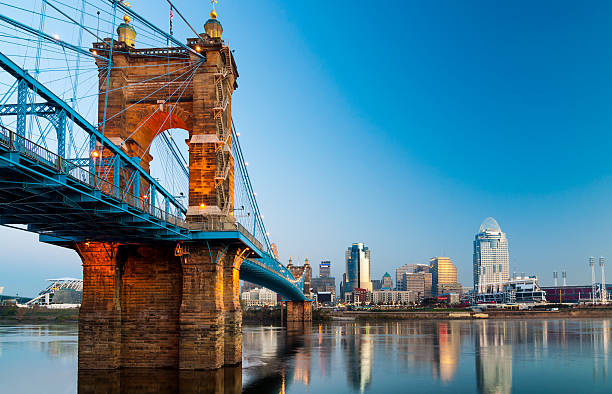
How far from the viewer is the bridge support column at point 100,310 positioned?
40625 mm

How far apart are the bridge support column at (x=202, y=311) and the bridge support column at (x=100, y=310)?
5658mm

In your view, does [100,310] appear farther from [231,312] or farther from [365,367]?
[365,367]

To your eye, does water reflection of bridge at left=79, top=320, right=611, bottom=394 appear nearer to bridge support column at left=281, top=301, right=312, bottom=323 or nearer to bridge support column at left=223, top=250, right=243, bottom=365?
bridge support column at left=223, top=250, right=243, bottom=365

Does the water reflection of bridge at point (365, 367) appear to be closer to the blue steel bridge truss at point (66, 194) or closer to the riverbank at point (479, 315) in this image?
the blue steel bridge truss at point (66, 194)

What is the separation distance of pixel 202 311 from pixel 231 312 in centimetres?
345

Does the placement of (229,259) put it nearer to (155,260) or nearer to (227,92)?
(155,260)

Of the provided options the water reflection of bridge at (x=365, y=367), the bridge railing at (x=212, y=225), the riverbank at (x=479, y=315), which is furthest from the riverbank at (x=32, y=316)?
the bridge railing at (x=212, y=225)

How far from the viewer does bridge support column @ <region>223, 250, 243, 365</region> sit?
4266 cm

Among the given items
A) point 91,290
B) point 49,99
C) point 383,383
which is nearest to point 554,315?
point 383,383

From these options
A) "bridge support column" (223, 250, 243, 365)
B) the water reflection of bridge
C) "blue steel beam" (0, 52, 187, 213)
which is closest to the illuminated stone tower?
"bridge support column" (223, 250, 243, 365)

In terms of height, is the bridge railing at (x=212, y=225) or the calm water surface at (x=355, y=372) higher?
the bridge railing at (x=212, y=225)

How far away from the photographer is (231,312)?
4322cm

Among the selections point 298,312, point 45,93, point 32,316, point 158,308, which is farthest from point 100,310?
point 32,316

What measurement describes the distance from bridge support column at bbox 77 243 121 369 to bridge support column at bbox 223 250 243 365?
27.7 feet
